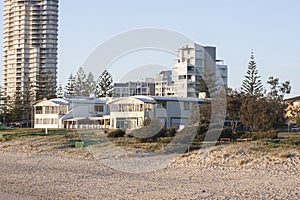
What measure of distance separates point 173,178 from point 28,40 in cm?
10183

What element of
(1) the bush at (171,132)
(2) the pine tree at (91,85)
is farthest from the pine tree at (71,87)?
(1) the bush at (171,132)

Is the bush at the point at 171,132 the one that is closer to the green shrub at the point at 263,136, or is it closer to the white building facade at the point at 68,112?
the green shrub at the point at 263,136

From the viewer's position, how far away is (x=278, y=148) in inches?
864

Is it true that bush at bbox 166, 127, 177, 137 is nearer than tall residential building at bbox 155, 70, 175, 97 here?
Yes

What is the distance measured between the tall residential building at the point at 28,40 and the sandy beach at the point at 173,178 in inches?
3477

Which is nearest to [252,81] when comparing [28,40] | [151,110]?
[151,110]

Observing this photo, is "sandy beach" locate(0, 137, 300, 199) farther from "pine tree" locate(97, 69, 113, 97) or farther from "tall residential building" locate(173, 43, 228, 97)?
"tall residential building" locate(173, 43, 228, 97)

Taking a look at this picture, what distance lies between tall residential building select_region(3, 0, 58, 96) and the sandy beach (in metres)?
88.3

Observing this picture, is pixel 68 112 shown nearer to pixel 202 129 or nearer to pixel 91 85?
pixel 91 85

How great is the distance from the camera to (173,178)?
1766 cm

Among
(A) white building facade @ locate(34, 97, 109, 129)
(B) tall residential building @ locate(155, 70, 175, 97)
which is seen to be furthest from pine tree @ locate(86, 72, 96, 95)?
(B) tall residential building @ locate(155, 70, 175, 97)

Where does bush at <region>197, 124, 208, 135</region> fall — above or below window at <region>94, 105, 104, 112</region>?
below

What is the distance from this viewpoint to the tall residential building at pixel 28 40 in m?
111

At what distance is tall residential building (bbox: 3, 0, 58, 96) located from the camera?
111375 mm
